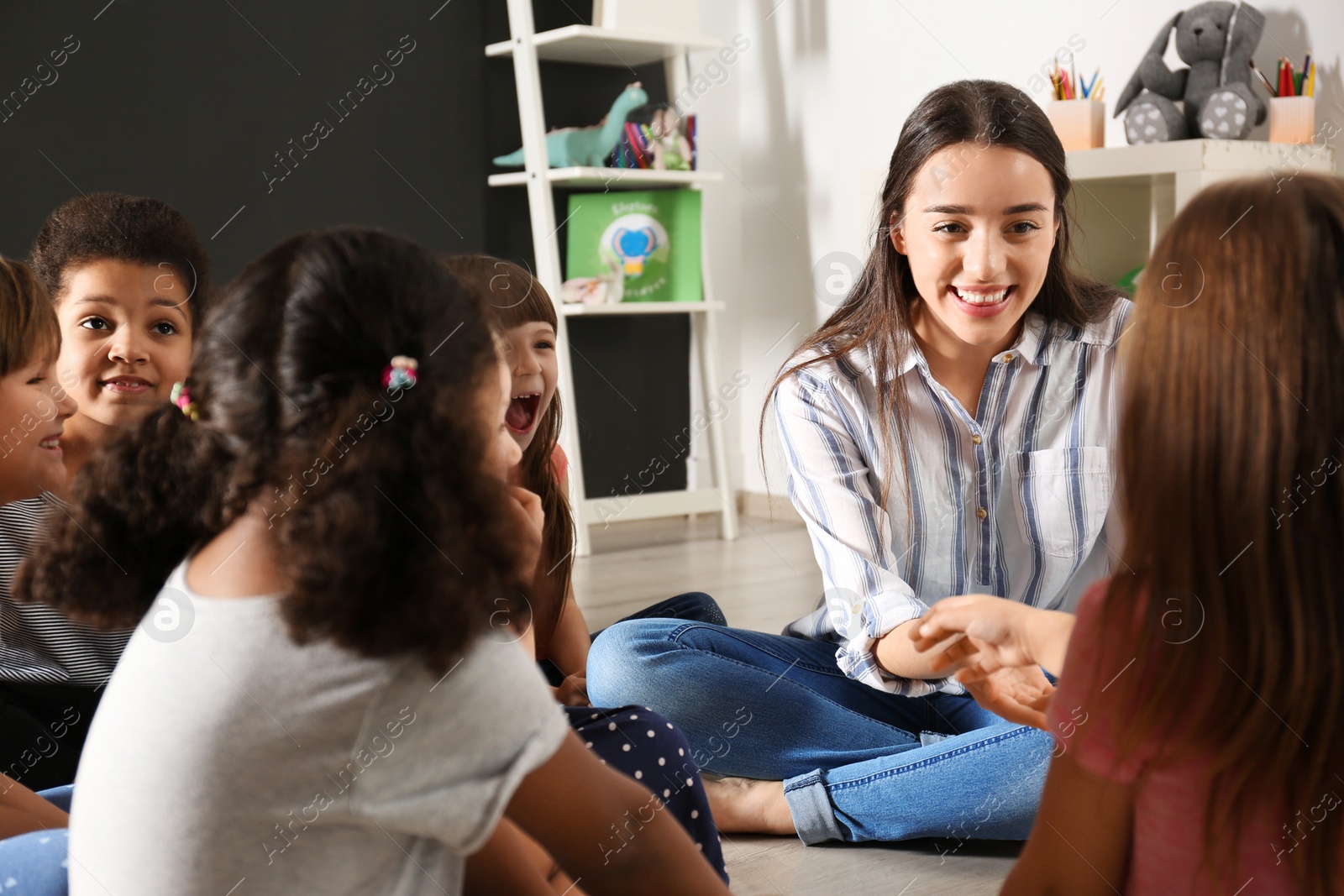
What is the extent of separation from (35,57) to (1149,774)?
284 centimetres

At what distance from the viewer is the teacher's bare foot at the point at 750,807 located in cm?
134

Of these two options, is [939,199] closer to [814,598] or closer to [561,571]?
[561,571]

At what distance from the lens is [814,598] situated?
252 centimetres

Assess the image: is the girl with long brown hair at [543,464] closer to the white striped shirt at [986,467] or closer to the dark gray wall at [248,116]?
the white striped shirt at [986,467]

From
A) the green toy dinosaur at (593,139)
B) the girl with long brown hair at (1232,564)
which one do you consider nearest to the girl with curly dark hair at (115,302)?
the girl with long brown hair at (1232,564)

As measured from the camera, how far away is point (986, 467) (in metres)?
1.38

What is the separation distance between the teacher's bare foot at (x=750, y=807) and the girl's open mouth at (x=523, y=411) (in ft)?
1.47

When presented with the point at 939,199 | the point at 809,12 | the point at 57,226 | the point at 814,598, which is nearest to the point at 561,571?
the point at 939,199

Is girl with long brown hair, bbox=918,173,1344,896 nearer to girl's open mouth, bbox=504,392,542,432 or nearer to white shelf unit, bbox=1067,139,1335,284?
girl's open mouth, bbox=504,392,542,432

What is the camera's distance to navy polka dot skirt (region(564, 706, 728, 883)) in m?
1.00

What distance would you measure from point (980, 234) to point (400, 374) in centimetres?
87

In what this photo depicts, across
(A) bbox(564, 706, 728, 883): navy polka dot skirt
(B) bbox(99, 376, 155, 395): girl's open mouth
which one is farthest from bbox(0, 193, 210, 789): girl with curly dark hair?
(A) bbox(564, 706, 728, 883): navy polka dot skirt

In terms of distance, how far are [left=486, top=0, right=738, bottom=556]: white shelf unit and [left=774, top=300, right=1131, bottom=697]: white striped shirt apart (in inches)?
71.2

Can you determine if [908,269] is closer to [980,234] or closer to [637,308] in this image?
[980,234]
